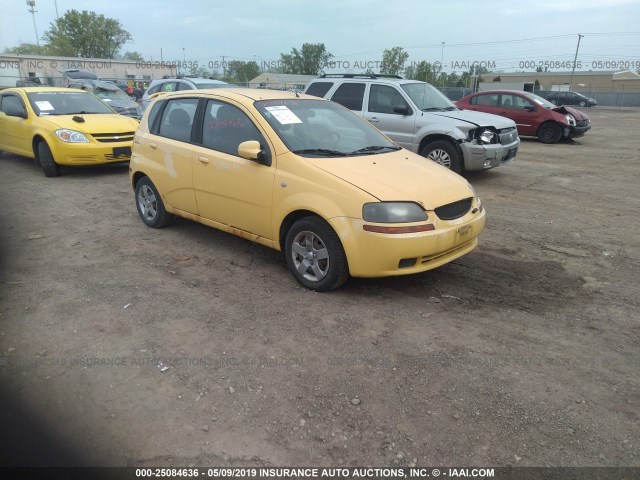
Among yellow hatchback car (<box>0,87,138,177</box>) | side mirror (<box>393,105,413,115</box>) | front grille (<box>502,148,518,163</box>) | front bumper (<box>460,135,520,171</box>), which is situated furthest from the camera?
front grille (<box>502,148,518,163</box>)

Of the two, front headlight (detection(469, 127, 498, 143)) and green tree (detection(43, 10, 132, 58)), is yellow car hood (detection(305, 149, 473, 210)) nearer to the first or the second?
front headlight (detection(469, 127, 498, 143))

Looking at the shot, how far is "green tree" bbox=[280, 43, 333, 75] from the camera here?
303ft

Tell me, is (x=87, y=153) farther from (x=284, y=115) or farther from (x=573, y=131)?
(x=573, y=131)

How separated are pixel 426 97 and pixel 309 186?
6.15 metres

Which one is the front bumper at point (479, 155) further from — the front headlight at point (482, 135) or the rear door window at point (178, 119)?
the rear door window at point (178, 119)

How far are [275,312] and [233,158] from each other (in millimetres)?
1642

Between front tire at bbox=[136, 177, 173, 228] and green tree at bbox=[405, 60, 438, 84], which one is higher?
green tree at bbox=[405, 60, 438, 84]

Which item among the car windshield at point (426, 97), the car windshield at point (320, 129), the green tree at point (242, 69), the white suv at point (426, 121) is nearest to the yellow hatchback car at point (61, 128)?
the white suv at point (426, 121)

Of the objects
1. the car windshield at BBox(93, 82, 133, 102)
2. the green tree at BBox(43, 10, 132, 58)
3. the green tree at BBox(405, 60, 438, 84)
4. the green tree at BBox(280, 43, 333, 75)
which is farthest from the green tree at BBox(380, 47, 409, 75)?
the car windshield at BBox(93, 82, 133, 102)

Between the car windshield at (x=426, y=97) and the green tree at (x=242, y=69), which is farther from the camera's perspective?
the green tree at (x=242, y=69)

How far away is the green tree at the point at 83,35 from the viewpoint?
241 ft

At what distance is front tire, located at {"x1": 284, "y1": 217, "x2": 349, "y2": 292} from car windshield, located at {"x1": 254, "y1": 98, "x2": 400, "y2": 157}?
2.37 feet

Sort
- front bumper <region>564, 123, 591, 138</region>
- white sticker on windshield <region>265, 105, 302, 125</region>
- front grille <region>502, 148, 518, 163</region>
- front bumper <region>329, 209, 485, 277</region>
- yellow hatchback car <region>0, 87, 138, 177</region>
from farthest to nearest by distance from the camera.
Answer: front bumper <region>564, 123, 591, 138</region>, front grille <region>502, 148, 518, 163</region>, yellow hatchback car <region>0, 87, 138, 177</region>, white sticker on windshield <region>265, 105, 302, 125</region>, front bumper <region>329, 209, 485, 277</region>

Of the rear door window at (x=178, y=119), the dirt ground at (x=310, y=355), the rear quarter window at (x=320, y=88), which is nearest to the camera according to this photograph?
the dirt ground at (x=310, y=355)
